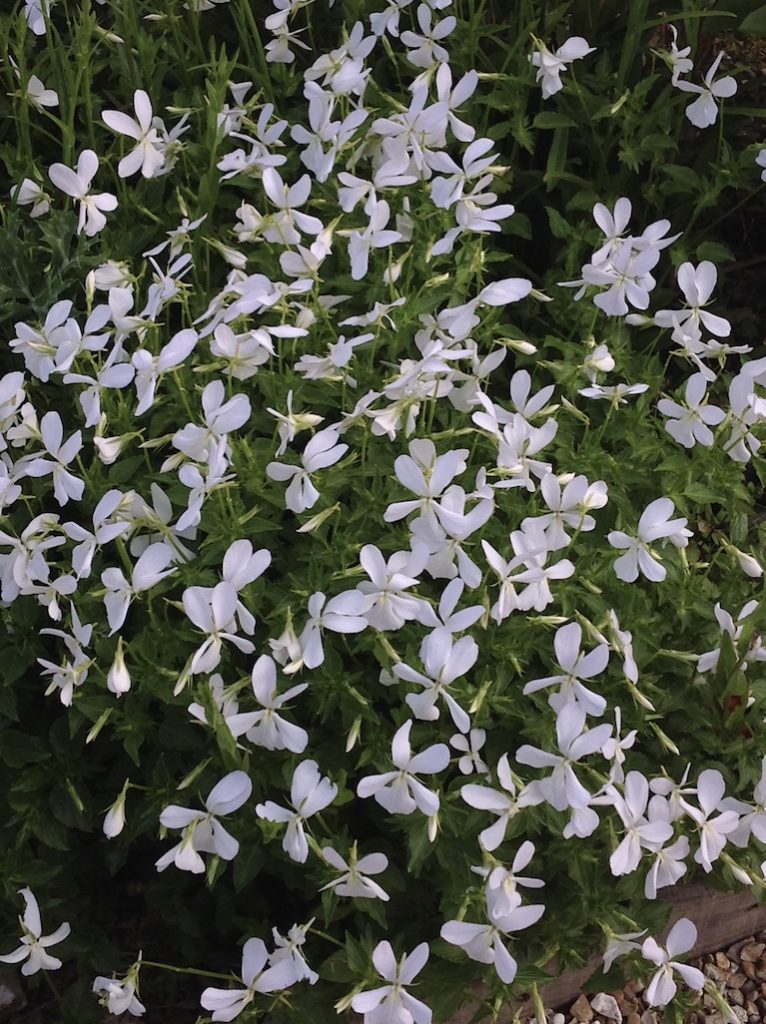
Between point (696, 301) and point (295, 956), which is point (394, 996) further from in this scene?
point (696, 301)

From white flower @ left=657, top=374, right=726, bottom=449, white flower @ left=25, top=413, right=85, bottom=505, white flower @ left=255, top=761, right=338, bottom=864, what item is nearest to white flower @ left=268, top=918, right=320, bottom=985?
white flower @ left=255, top=761, right=338, bottom=864

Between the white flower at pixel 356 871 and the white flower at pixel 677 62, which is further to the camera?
the white flower at pixel 677 62

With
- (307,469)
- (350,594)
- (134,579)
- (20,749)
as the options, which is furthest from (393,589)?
(20,749)

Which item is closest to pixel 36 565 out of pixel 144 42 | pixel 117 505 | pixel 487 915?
pixel 117 505

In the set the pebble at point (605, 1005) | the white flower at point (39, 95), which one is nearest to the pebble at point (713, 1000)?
the pebble at point (605, 1005)

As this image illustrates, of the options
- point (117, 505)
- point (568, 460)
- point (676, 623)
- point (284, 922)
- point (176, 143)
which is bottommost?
point (284, 922)

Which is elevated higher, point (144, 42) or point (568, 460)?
point (144, 42)

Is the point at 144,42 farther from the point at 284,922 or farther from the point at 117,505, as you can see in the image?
the point at 284,922

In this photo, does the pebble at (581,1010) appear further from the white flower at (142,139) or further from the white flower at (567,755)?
the white flower at (142,139)
